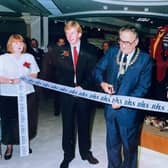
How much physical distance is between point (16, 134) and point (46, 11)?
5.62 ft

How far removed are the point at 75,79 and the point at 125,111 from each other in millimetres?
562

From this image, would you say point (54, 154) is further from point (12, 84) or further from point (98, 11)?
point (98, 11)

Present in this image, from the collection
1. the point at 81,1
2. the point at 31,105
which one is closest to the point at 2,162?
the point at 31,105

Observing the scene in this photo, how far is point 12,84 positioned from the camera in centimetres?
256

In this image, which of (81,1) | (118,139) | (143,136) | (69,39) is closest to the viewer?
(118,139)

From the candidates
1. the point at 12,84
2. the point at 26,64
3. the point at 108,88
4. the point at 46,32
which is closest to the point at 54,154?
the point at 12,84

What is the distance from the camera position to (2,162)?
2.62 metres

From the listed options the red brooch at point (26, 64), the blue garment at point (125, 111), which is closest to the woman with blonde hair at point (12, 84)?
the red brooch at point (26, 64)

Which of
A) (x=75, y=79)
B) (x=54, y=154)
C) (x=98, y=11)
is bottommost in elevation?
(x=54, y=154)

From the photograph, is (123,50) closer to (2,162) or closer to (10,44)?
(10,44)

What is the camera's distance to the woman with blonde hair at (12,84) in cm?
254

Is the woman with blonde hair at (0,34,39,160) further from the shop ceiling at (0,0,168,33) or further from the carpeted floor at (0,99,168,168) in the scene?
the shop ceiling at (0,0,168,33)

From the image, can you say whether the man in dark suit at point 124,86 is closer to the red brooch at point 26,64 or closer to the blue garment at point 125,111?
the blue garment at point 125,111

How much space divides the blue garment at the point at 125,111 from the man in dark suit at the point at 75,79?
0.22m
